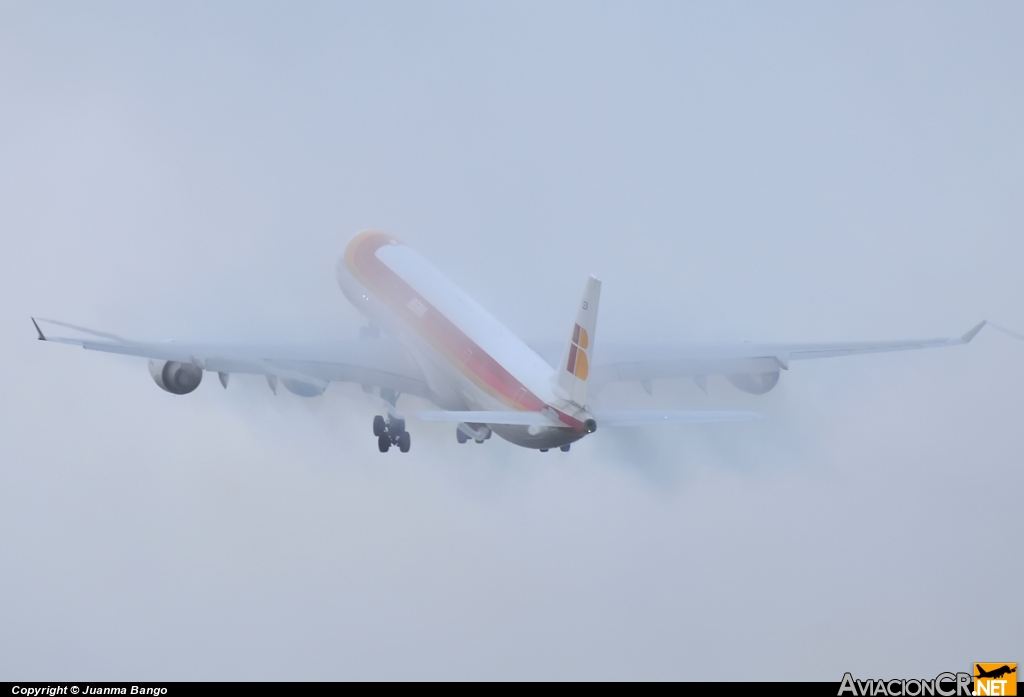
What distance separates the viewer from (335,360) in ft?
140

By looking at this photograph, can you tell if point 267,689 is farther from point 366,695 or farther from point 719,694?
point 719,694

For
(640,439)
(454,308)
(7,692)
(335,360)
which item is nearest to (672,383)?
(640,439)

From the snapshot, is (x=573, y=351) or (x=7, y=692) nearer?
(x=573, y=351)

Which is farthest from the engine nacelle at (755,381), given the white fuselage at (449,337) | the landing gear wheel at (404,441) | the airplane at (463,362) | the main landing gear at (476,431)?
the landing gear wheel at (404,441)

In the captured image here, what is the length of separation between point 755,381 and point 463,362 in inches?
351

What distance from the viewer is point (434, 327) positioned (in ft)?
140

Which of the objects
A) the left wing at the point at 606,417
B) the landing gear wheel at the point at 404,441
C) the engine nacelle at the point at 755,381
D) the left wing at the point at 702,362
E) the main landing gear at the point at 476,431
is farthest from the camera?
the landing gear wheel at the point at 404,441

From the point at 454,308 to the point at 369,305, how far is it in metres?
5.62

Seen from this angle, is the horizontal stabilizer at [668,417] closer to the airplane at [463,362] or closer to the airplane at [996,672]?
the airplane at [463,362]

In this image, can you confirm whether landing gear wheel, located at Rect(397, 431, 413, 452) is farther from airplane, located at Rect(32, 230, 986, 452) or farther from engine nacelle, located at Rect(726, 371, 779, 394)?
engine nacelle, located at Rect(726, 371, 779, 394)

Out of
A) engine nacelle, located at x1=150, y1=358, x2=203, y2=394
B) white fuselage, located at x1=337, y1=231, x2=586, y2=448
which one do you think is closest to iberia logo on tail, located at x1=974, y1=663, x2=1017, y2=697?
white fuselage, located at x1=337, y1=231, x2=586, y2=448

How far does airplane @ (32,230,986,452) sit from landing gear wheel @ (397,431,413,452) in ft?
0.13

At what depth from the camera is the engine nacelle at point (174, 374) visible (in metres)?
→ 39.5

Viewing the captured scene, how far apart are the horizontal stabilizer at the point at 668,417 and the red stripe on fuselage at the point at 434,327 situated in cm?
78
